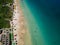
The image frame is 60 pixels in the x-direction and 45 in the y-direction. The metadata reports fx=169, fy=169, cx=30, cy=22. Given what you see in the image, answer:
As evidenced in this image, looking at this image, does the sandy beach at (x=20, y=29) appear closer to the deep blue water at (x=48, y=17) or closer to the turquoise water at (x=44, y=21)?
the turquoise water at (x=44, y=21)

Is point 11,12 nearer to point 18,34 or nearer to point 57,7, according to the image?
point 18,34

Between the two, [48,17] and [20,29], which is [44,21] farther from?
[20,29]

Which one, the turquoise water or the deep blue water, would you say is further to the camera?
the deep blue water

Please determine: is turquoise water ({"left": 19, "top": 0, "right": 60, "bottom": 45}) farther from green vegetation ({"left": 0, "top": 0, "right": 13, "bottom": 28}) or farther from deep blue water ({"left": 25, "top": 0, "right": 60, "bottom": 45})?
green vegetation ({"left": 0, "top": 0, "right": 13, "bottom": 28})

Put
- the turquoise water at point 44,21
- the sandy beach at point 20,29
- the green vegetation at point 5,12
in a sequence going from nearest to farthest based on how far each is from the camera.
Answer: the sandy beach at point 20,29, the turquoise water at point 44,21, the green vegetation at point 5,12

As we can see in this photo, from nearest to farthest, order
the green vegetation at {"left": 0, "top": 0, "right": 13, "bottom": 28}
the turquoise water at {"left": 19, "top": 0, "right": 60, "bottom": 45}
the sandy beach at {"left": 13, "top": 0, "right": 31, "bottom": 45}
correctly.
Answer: the sandy beach at {"left": 13, "top": 0, "right": 31, "bottom": 45} → the turquoise water at {"left": 19, "top": 0, "right": 60, "bottom": 45} → the green vegetation at {"left": 0, "top": 0, "right": 13, "bottom": 28}

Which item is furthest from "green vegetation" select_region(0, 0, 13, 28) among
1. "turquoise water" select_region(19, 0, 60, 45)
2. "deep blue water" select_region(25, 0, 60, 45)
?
"deep blue water" select_region(25, 0, 60, 45)

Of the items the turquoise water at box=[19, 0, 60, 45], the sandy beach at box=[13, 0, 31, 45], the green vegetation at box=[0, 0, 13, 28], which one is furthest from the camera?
the green vegetation at box=[0, 0, 13, 28]

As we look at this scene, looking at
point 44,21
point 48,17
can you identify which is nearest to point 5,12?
point 44,21

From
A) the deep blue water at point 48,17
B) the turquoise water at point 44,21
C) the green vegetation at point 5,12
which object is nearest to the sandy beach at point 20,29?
the turquoise water at point 44,21
